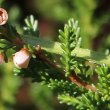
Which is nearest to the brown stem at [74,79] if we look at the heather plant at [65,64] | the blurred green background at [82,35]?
the heather plant at [65,64]

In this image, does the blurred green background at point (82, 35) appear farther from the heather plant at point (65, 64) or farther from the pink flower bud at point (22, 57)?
the pink flower bud at point (22, 57)

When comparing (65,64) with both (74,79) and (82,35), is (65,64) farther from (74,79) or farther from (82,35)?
(82,35)

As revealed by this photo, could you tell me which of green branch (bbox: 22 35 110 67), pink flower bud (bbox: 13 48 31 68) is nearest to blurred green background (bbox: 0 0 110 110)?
green branch (bbox: 22 35 110 67)

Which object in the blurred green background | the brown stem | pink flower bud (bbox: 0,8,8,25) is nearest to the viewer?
pink flower bud (bbox: 0,8,8,25)

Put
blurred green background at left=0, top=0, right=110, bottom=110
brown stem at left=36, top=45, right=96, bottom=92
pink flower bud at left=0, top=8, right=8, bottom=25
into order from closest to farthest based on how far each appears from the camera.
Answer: pink flower bud at left=0, top=8, right=8, bottom=25, brown stem at left=36, top=45, right=96, bottom=92, blurred green background at left=0, top=0, right=110, bottom=110

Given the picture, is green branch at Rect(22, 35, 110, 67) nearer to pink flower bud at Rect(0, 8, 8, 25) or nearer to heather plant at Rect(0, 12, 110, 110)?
heather plant at Rect(0, 12, 110, 110)

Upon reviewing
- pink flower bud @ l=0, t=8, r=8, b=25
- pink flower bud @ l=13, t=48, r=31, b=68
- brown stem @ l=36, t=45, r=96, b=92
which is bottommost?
brown stem @ l=36, t=45, r=96, b=92

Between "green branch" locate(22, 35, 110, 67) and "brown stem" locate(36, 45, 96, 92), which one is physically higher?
"green branch" locate(22, 35, 110, 67)

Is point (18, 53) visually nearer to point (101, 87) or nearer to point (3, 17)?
point (3, 17)
